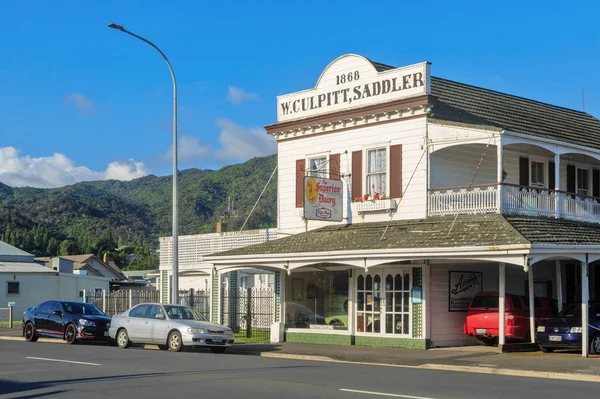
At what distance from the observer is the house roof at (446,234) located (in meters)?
21.4

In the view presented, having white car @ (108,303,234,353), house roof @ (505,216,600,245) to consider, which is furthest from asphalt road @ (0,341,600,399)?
house roof @ (505,216,600,245)

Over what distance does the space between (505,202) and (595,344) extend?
14.6 feet

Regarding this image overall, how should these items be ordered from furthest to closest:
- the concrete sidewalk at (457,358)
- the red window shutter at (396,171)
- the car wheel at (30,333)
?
the car wheel at (30,333) → the red window shutter at (396,171) → the concrete sidewalk at (457,358)

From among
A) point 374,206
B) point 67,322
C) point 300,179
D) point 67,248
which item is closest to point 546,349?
point 374,206

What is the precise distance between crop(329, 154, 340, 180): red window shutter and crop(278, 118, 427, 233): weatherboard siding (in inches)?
5.1

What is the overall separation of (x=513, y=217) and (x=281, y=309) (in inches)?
336

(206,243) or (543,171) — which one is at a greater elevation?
(543,171)

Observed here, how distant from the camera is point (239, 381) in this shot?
15305 mm

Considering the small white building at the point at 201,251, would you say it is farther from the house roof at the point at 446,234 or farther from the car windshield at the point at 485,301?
the car windshield at the point at 485,301

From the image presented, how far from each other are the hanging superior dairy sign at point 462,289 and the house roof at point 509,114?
14.5 feet

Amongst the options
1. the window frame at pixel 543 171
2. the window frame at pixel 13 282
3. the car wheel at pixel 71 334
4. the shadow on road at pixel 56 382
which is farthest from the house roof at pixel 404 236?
the window frame at pixel 13 282

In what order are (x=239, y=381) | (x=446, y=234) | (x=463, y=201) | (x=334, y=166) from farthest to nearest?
(x=334, y=166), (x=463, y=201), (x=446, y=234), (x=239, y=381)

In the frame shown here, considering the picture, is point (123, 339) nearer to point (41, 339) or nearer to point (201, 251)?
point (41, 339)

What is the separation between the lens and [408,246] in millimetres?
22375
